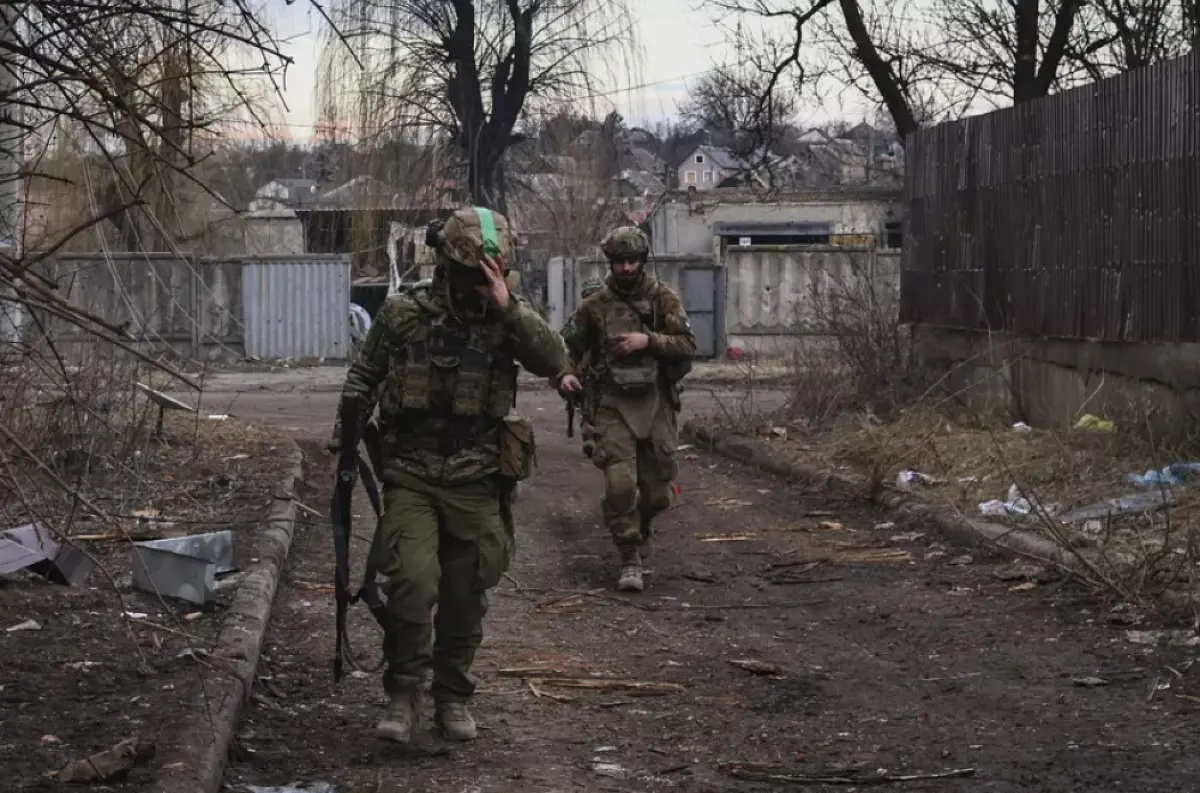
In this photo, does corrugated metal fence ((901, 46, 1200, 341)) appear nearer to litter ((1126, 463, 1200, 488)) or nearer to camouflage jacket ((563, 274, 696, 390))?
litter ((1126, 463, 1200, 488))

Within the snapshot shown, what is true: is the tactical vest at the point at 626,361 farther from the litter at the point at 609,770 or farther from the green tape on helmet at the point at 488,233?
the litter at the point at 609,770

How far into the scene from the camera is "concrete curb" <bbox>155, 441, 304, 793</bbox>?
15.5ft

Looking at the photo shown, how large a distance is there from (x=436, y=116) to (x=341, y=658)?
22442 millimetres

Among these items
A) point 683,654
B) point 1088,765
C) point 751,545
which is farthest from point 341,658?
point 751,545

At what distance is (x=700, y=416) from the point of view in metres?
17.9

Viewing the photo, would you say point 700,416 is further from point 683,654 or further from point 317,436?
point 683,654

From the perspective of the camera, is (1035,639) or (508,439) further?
(1035,639)

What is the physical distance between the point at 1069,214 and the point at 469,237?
7.93 metres

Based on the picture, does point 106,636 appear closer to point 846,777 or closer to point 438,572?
point 438,572

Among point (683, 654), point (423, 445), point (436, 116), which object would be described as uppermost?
point (436, 116)

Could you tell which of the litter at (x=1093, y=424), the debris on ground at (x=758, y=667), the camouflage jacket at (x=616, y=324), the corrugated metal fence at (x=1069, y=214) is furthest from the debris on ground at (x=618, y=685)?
the litter at (x=1093, y=424)

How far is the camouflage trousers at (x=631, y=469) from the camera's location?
343 inches

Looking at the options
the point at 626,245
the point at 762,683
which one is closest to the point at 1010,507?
the point at 626,245

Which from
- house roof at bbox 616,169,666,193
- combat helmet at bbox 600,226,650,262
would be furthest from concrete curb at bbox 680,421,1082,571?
house roof at bbox 616,169,666,193
